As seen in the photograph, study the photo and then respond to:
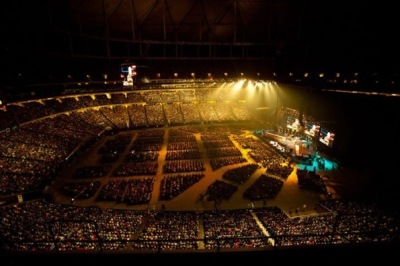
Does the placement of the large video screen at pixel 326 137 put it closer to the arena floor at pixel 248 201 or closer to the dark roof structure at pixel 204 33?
the arena floor at pixel 248 201

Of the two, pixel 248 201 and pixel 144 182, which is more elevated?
pixel 144 182

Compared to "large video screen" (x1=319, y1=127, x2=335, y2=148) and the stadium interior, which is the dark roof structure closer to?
the stadium interior

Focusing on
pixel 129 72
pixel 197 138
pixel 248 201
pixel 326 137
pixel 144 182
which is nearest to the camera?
pixel 248 201

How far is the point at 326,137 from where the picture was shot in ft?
101

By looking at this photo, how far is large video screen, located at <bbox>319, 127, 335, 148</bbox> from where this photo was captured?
2988 centimetres

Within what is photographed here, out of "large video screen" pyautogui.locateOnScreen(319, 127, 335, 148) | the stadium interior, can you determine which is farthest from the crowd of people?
"large video screen" pyautogui.locateOnScreen(319, 127, 335, 148)

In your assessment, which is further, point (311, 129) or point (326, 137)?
point (311, 129)

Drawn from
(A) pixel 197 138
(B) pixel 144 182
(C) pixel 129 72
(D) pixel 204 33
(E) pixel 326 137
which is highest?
(D) pixel 204 33

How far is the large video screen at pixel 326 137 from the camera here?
29.9 m

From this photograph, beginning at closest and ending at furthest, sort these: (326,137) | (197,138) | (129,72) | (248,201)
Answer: (248,201) → (326,137) → (197,138) → (129,72)

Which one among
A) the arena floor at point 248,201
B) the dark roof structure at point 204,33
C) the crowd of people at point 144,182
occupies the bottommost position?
the arena floor at point 248,201

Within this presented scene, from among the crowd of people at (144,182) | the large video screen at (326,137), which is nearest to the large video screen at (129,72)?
the crowd of people at (144,182)

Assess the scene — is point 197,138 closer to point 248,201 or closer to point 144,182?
point 144,182

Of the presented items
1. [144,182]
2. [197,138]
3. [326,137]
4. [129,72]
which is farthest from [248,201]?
[129,72]
